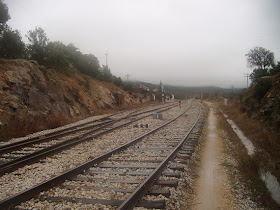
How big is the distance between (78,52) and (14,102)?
21895 millimetres

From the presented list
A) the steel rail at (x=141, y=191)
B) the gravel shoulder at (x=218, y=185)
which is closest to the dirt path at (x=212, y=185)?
the gravel shoulder at (x=218, y=185)

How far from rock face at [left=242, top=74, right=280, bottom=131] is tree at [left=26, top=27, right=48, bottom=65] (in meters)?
20.1

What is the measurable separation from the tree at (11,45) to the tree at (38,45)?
1149 mm

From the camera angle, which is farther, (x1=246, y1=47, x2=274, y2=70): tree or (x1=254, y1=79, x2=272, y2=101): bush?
(x1=246, y1=47, x2=274, y2=70): tree

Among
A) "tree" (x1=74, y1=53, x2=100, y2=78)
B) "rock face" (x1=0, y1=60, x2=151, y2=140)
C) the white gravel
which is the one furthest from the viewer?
"tree" (x1=74, y1=53, x2=100, y2=78)

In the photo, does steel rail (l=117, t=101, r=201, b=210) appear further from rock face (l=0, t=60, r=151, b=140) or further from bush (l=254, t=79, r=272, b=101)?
bush (l=254, t=79, r=272, b=101)

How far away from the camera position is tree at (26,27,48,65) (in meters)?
22.7

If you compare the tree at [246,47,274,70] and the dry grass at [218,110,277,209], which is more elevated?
the tree at [246,47,274,70]

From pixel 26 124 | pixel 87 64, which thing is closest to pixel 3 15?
pixel 87 64

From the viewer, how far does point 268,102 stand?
52.8 ft

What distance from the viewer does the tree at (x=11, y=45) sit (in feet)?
64.5

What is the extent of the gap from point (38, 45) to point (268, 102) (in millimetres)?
21490

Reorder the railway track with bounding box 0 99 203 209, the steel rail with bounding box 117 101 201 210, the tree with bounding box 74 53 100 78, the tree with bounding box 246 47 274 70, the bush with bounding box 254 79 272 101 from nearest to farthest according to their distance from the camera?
the steel rail with bounding box 117 101 201 210 → the railway track with bounding box 0 99 203 209 → the bush with bounding box 254 79 272 101 → the tree with bounding box 74 53 100 78 → the tree with bounding box 246 47 274 70

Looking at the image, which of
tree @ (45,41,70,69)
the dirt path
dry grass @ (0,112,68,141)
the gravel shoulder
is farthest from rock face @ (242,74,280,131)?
tree @ (45,41,70,69)
